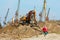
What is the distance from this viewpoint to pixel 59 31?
33.8 m

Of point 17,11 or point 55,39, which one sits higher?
point 17,11

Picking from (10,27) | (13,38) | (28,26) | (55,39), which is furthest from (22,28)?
(55,39)

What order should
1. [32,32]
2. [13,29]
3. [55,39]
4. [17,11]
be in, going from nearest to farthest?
[55,39]
[32,32]
[13,29]
[17,11]

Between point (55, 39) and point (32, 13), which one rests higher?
point (32, 13)

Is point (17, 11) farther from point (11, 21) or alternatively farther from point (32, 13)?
point (32, 13)

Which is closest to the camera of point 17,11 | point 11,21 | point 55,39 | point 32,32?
point 55,39

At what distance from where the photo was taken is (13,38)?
2731 centimetres

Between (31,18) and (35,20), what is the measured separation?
2.14 ft

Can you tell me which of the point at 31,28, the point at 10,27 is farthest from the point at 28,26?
the point at 10,27

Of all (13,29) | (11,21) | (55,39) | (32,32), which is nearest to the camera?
(55,39)

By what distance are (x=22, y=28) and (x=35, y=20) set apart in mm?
2219

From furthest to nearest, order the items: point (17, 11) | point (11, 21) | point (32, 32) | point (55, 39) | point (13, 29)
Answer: point (17, 11)
point (11, 21)
point (13, 29)
point (32, 32)
point (55, 39)

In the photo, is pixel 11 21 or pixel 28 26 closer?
pixel 28 26

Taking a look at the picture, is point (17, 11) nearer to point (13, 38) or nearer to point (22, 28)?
point (22, 28)
